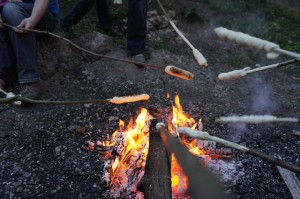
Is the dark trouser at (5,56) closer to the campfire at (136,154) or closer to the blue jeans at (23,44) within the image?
the blue jeans at (23,44)

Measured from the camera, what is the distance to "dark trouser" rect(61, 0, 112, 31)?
20.6 feet

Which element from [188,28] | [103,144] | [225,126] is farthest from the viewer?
[188,28]

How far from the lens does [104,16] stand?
21.5 feet

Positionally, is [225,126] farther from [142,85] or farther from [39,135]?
[39,135]

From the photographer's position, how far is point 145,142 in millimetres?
4062

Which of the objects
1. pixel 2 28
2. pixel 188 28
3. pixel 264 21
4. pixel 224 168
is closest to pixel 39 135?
pixel 2 28

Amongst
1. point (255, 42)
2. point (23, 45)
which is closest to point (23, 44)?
point (23, 45)

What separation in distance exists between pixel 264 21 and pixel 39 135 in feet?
18.8

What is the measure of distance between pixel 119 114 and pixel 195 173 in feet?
7.36

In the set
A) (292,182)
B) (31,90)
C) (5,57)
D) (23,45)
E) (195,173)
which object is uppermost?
(23,45)

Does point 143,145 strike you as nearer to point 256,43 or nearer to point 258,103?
point 256,43

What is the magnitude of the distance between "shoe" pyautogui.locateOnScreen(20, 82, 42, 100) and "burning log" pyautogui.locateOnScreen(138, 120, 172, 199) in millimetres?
2018

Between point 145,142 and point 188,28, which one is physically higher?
point 188,28

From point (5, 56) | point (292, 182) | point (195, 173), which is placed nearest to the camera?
point (195, 173)
